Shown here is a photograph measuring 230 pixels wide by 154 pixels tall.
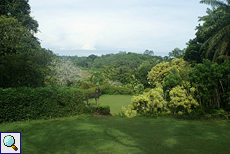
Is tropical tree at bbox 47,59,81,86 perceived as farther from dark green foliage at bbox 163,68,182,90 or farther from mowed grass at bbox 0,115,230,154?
dark green foliage at bbox 163,68,182,90

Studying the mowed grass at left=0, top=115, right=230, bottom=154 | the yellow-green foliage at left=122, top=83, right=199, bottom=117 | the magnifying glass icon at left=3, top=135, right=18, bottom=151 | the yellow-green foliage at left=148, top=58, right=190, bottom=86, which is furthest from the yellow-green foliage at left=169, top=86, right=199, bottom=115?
the yellow-green foliage at left=148, top=58, right=190, bottom=86

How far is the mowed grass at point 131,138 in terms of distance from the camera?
546 centimetres

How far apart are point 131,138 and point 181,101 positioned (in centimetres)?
470

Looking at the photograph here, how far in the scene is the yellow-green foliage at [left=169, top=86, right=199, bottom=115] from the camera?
32.7ft

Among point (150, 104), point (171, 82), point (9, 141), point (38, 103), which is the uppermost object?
point (171, 82)

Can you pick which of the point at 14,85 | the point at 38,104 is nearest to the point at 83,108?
the point at 38,104

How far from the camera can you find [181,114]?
10.0 m

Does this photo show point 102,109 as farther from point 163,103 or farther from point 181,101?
point 181,101

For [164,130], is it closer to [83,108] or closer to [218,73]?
[218,73]

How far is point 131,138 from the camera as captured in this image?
655 cm

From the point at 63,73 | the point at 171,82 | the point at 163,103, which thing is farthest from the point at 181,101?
the point at 63,73

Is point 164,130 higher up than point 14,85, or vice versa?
point 14,85

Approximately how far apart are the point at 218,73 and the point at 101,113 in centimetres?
670

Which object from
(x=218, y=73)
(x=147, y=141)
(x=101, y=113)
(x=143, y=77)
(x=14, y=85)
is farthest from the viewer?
(x=143, y=77)
